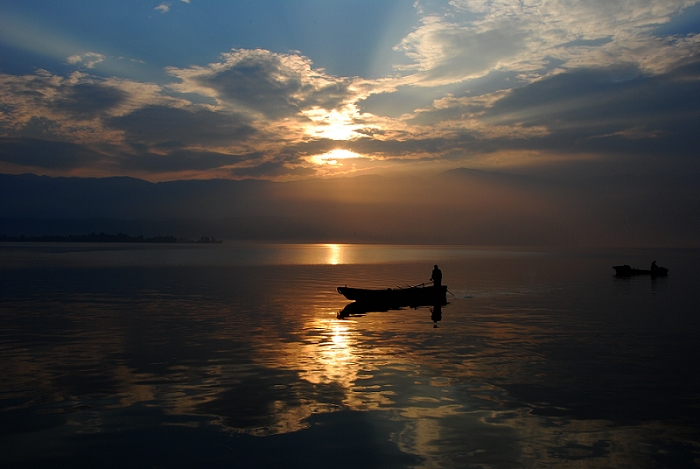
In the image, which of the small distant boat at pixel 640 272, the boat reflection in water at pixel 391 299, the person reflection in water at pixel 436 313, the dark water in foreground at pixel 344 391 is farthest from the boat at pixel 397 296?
the small distant boat at pixel 640 272

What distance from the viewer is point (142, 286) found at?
184 ft

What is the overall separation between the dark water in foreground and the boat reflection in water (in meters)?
6.64

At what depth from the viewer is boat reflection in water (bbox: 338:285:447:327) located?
137 feet

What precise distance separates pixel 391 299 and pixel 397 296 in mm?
658

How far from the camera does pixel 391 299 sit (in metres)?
43.1

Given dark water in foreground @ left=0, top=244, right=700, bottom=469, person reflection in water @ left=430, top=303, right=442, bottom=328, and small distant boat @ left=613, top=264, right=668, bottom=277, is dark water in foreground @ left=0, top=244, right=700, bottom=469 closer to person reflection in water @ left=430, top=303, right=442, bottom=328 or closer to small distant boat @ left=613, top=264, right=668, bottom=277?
person reflection in water @ left=430, top=303, right=442, bottom=328

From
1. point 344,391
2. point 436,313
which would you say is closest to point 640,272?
point 436,313

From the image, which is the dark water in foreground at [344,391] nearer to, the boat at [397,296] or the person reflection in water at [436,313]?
the person reflection in water at [436,313]

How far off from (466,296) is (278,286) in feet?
71.0

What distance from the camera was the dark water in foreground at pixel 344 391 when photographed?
12133mm

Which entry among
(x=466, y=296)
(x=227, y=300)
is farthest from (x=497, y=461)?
(x=466, y=296)

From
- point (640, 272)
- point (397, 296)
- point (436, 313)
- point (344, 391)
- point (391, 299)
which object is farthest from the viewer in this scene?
point (640, 272)

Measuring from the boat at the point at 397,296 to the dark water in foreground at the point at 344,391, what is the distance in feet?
22.8

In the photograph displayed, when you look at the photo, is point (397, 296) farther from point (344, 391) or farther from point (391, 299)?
point (344, 391)
